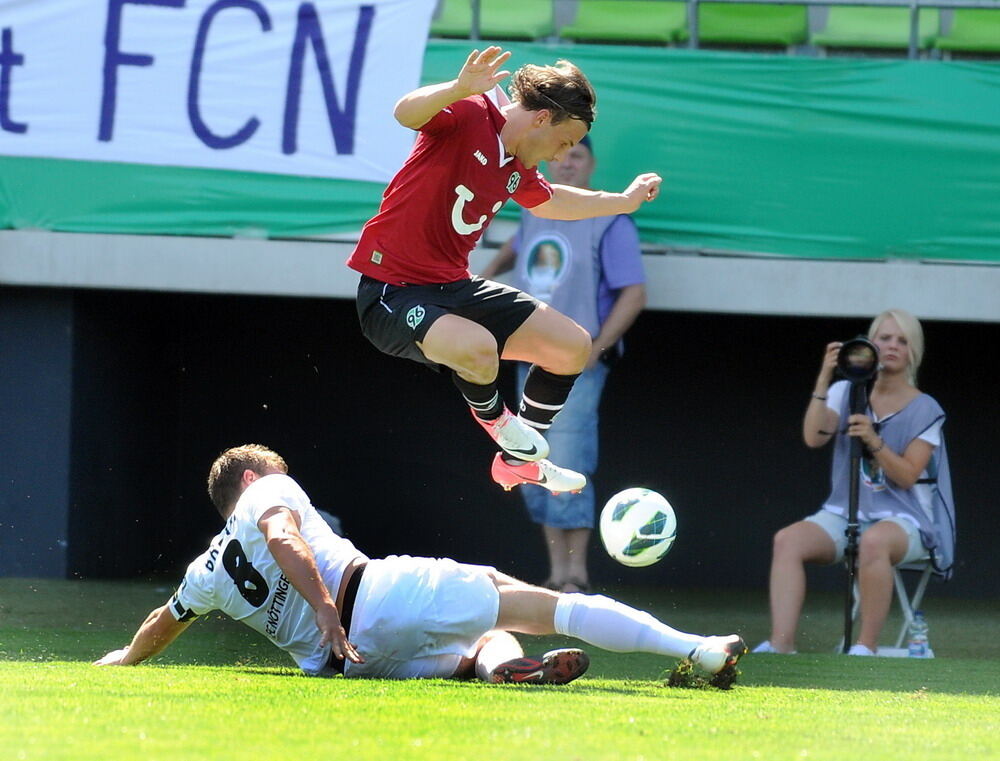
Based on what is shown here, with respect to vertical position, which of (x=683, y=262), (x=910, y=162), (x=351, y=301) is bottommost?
(x=351, y=301)

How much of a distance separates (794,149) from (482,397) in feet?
12.0

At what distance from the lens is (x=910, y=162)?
826 centimetres

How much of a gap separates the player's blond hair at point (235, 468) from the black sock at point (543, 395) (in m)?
1.06

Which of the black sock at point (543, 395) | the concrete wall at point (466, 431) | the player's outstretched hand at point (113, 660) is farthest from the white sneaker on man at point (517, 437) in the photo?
the concrete wall at point (466, 431)

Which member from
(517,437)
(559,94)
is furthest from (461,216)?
(517,437)

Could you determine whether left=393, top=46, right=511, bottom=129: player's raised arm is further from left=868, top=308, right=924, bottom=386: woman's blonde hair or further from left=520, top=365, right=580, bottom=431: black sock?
left=868, top=308, right=924, bottom=386: woman's blonde hair

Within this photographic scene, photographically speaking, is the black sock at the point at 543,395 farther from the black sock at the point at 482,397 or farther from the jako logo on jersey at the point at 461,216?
the jako logo on jersey at the point at 461,216

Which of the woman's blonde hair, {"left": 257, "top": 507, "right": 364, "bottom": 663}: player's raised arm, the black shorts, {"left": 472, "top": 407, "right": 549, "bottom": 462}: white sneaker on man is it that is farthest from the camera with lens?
{"left": 257, "top": 507, "right": 364, "bottom": 663}: player's raised arm

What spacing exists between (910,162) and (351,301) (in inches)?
148

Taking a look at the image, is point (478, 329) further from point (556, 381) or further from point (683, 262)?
point (683, 262)

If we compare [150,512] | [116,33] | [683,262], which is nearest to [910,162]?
[683,262]

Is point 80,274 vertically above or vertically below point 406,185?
below

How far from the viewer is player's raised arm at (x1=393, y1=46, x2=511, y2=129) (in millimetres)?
4574

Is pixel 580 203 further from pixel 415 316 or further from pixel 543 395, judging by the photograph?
pixel 415 316
